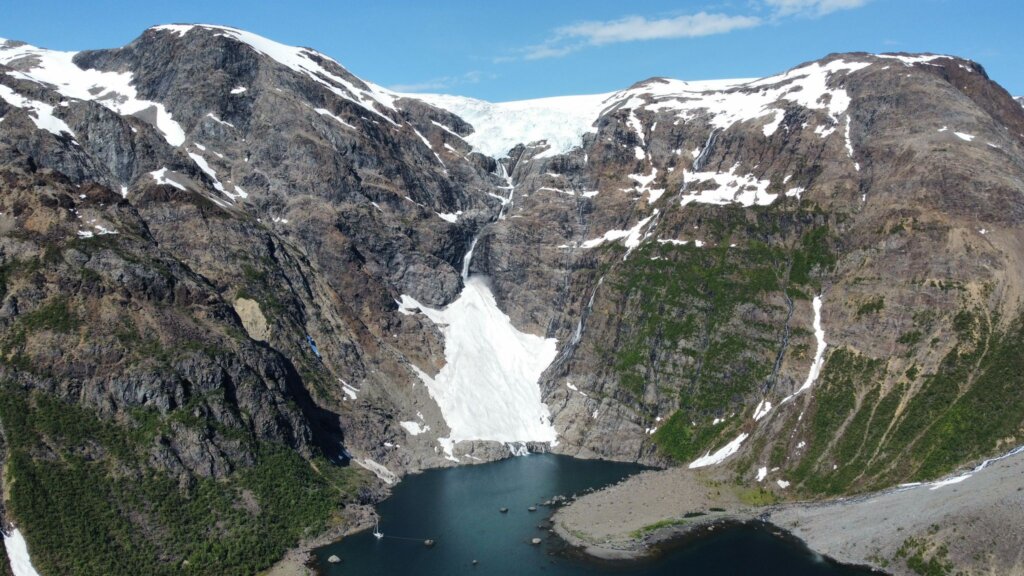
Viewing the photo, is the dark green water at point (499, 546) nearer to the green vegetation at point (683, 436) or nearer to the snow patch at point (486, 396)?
the green vegetation at point (683, 436)

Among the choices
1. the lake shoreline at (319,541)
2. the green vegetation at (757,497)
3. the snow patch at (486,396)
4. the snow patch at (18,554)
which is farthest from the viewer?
the snow patch at (486,396)

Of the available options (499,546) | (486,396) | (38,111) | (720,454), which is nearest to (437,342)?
(486,396)

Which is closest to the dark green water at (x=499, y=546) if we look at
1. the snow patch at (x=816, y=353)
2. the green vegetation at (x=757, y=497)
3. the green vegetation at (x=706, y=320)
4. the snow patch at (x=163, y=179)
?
the green vegetation at (x=757, y=497)

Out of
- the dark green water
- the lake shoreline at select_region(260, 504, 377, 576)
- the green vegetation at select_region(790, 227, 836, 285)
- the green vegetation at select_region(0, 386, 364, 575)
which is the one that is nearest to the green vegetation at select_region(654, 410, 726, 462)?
the dark green water

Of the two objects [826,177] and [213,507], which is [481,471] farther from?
[826,177]

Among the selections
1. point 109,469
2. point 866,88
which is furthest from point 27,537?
point 866,88

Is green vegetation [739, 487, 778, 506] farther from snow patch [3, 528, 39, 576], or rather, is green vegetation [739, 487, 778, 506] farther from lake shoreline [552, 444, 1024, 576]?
snow patch [3, 528, 39, 576]

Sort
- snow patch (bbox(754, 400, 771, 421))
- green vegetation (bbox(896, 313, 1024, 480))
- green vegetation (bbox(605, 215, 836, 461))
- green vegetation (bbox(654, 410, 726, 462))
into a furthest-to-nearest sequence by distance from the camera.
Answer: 1. green vegetation (bbox(605, 215, 836, 461))
2. green vegetation (bbox(654, 410, 726, 462))
3. snow patch (bbox(754, 400, 771, 421))
4. green vegetation (bbox(896, 313, 1024, 480))

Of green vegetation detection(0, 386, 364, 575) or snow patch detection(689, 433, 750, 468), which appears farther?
snow patch detection(689, 433, 750, 468)
